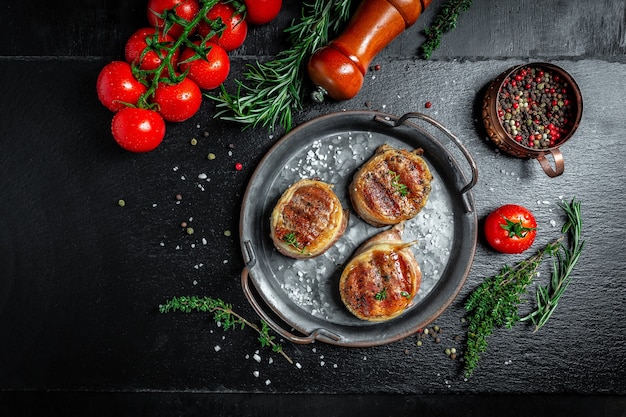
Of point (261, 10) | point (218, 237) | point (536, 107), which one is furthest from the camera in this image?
point (218, 237)

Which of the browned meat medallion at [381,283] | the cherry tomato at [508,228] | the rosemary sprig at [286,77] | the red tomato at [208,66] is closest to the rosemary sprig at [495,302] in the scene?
the cherry tomato at [508,228]

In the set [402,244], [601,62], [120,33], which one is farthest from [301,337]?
[601,62]

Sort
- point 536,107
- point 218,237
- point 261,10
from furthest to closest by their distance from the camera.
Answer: point 218,237
point 536,107
point 261,10

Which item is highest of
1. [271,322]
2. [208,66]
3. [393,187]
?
[208,66]

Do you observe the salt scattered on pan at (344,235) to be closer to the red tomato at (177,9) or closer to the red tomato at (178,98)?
the red tomato at (178,98)

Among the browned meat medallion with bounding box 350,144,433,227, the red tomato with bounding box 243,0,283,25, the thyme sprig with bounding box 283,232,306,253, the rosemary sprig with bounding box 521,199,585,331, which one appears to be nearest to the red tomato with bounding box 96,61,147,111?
the red tomato with bounding box 243,0,283,25

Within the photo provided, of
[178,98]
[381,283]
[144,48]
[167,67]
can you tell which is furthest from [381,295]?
[144,48]

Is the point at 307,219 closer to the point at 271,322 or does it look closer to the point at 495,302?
the point at 271,322

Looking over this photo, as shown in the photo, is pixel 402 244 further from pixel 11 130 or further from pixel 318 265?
pixel 11 130
